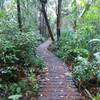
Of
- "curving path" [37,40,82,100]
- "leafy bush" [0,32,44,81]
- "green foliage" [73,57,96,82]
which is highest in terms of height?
"leafy bush" [0,32,44,81]

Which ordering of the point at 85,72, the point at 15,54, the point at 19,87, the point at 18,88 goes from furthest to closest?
the point at 15,54 → the point at 85,72 → the point at 19,87 → the point at 18,88

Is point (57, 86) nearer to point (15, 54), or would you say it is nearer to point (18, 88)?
point (18, 88)

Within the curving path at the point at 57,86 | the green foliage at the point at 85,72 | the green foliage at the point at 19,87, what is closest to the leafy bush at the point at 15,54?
the green foliage at the point at 19,87

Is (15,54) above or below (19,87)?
above

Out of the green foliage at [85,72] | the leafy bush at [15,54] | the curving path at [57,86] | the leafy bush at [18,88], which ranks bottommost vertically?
the curving path at [57,86]

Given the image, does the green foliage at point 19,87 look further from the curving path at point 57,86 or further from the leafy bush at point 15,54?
the leafy bush at point 15,54

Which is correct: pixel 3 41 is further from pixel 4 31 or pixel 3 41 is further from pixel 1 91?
pixel 1 91

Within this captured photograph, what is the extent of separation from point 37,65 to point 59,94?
2.96m

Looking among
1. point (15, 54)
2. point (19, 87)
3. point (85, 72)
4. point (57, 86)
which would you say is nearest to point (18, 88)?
point (19, 87)

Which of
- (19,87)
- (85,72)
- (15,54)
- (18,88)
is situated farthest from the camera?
(15,54)

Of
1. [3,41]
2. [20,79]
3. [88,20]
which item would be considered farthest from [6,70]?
[88,20]

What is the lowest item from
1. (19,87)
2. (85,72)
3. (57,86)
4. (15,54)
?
(57,86)

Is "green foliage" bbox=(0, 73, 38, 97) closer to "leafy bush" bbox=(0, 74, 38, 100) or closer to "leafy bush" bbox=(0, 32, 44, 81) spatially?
"leafy bush" bbox=(0, 74, 38, 100)

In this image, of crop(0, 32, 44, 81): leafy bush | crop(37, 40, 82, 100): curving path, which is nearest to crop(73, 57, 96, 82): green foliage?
crop(37, 40, 82, 100): curving path
